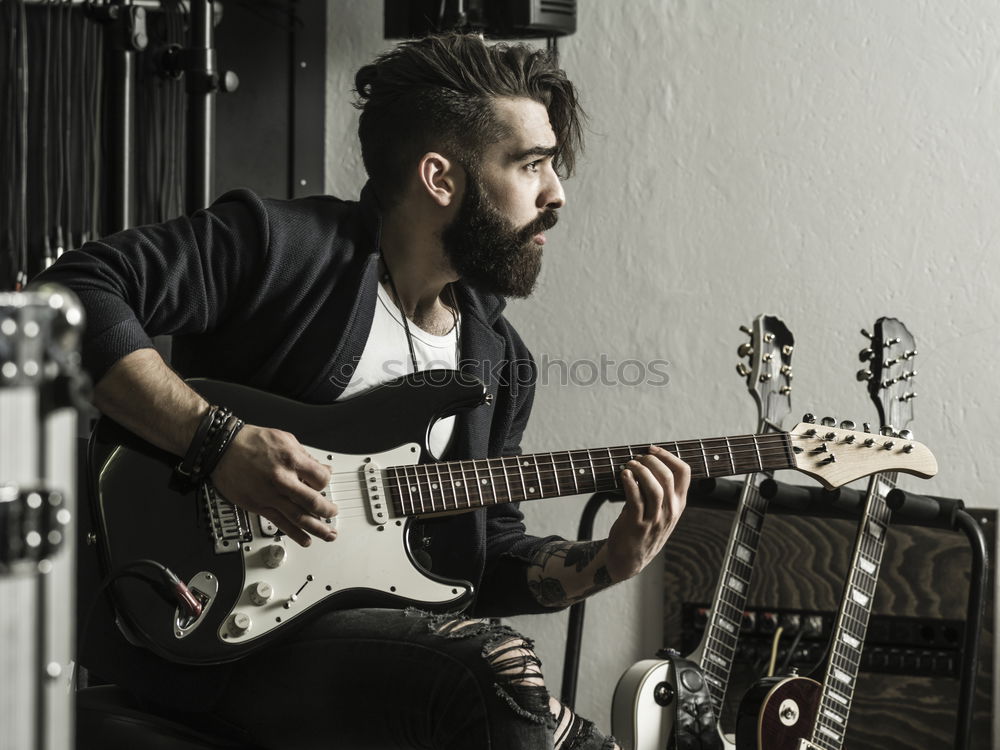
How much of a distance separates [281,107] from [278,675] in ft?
4.64

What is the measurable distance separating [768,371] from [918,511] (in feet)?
0.95

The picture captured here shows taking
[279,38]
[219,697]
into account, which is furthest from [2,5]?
[219,697]

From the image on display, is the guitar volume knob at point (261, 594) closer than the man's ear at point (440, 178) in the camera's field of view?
Yes

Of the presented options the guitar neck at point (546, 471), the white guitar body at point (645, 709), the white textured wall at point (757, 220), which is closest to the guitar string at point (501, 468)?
the guitar neck at point (546, 471)

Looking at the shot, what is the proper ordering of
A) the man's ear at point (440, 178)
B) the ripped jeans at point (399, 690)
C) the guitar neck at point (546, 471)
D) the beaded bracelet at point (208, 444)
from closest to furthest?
the ripped jeans at point (399, 690), the beaded bracelet at point (208, 444), the guitar neck at point (546, 471), the man's ear at point (440, 178)

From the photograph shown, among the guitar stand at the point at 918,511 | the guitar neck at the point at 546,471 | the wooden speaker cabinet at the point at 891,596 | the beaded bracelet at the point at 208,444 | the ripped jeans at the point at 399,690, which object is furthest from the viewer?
the wooden speaker cabinet at the point at 891,596

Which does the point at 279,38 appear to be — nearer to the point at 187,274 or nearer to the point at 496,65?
the point at 496,65

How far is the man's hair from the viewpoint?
153cm

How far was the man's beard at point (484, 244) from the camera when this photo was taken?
4.92ft

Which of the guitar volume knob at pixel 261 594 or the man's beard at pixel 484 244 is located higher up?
the man's beard at pixel 484 244

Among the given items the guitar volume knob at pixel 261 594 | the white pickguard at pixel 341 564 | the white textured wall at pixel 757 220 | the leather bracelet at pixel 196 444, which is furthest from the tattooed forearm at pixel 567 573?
the white textured wall at pixel 757 220

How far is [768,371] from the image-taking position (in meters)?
1.50

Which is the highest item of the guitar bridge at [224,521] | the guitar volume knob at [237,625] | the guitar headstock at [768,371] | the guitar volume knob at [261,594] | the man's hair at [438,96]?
the man's hair at [438,96]

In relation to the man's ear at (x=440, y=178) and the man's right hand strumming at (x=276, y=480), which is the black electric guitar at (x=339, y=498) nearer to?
the man's right hand strumming at (x=276, y=480)
